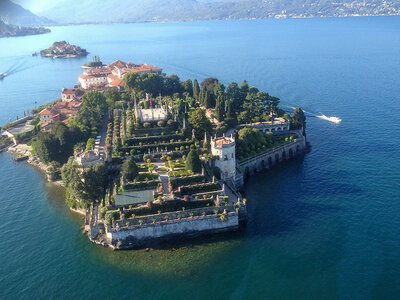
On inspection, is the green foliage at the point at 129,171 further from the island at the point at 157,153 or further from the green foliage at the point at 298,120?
the green foliage at the point at 298,120

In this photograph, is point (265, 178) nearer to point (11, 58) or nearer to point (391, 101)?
point (391, 101)

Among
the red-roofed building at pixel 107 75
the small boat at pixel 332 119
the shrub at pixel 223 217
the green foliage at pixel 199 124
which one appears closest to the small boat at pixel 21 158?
the green foliage at pixel 199 124

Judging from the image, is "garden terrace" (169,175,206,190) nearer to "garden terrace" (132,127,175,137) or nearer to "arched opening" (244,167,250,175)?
"arched opening" (244,167,250,175)

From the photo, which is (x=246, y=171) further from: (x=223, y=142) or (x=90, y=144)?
(x=90, y=144)

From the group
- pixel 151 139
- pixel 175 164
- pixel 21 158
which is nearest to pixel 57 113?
pixel 21 158

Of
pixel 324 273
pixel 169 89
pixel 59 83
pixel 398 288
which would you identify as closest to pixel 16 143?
pixel 169 89

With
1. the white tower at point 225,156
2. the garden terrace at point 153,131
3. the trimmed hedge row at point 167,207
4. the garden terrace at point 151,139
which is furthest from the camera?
the garden terrace at point 153,131

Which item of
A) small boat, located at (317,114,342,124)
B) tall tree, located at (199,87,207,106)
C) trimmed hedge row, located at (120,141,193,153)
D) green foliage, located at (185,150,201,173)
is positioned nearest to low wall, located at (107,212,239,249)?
green foliage, located at (185,150,201,173)
